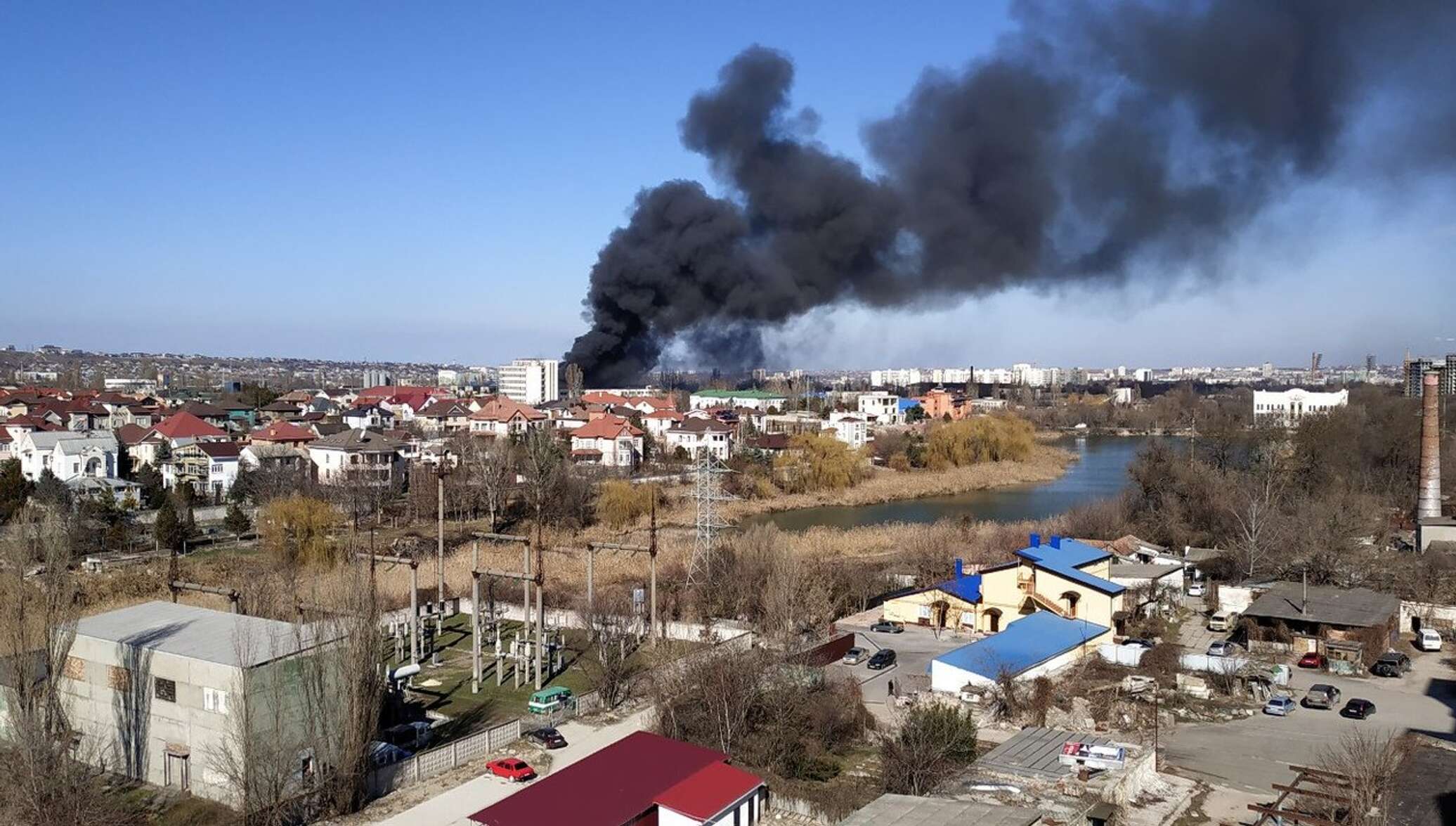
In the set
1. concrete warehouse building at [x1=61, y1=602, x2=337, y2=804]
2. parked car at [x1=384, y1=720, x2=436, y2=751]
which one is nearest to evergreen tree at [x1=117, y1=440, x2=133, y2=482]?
concrete warehouse building at [x1=61, y1=602, x2=337, y2=804]

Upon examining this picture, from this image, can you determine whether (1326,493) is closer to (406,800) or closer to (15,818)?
(406,800)

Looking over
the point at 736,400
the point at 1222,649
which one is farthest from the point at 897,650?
the point at 736,400

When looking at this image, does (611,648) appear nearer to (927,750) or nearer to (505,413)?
(927,750)

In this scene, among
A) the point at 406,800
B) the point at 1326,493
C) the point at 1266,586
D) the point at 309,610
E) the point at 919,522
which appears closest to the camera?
the point at 406,800

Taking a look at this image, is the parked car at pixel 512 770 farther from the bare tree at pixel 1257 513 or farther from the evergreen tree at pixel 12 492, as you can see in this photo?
the evergreen tree at pixel 12 492

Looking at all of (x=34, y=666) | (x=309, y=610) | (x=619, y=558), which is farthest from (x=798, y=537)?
(x=34, y=666)

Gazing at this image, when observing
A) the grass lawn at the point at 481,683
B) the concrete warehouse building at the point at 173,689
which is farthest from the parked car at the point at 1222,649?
the concrete warehouse building at the point at 173,689

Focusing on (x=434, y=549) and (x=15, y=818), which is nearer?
(x=15, y=818)

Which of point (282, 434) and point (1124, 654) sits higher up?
point (282, 434)

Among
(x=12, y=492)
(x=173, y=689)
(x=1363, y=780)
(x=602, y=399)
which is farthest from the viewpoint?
(x=602, y=399)
